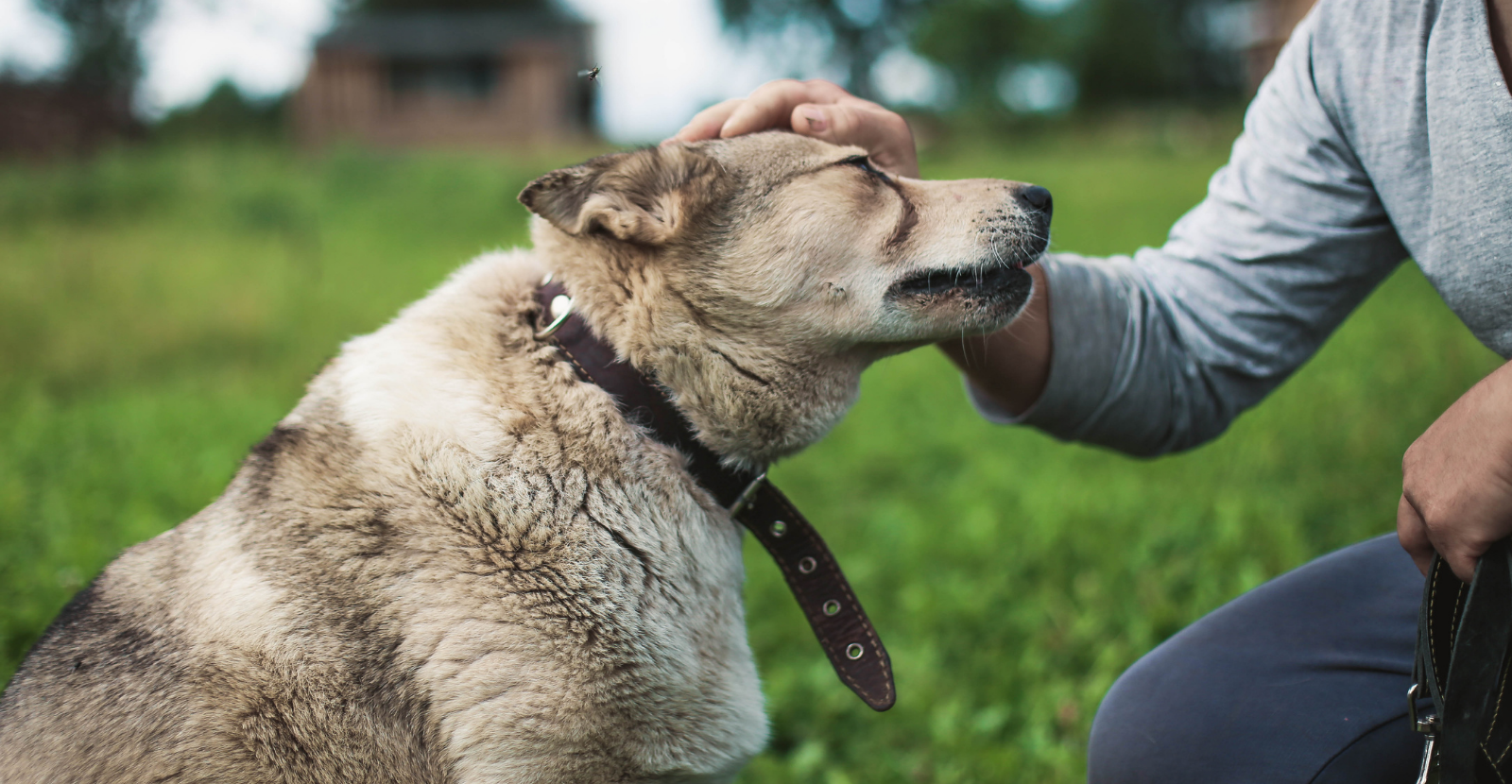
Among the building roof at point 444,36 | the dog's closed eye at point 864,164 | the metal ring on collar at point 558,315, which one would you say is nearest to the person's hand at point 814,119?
the dog's closed eye at point 864,164

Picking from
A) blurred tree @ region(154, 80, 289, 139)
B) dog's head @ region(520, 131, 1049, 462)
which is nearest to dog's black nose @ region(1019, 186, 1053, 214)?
dog's head @ region(520, 131, 1049, 462)

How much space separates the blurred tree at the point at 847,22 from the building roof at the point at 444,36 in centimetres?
752

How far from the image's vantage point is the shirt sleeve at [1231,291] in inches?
84.2

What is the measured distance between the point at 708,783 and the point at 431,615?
2.39 ft

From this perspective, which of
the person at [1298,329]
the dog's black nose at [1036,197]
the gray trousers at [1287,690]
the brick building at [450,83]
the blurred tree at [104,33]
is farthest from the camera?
the brick building at [450,83]

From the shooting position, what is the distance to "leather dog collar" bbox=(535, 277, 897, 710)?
81.0 inches

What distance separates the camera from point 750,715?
82.2 inches

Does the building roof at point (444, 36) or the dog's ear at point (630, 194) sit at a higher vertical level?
the building roof at point (444, 36)

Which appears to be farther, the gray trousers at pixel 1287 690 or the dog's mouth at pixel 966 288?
the dog's mouth at pixel 966 288

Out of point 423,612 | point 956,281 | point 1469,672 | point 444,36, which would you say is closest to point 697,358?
point 956,281

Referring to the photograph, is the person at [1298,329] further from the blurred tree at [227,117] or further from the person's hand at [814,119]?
the blurred tree at [227,117]

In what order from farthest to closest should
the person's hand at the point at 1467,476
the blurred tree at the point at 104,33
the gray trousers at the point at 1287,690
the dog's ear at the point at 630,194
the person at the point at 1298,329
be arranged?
1. the blurred tree at the point at 104,33
2. the dog's ear at the point at 630,194
3. the gray trousers at the point at 1287,690
4. the person at the point at 1298,329
5. the person's hand at the point at 1467,476

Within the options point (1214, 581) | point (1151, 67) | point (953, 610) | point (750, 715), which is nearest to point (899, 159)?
point (750, 715)

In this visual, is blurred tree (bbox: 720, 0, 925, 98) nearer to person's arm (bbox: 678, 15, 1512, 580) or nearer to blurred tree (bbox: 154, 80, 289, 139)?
blurred tree (bbox: 154, 80, 289, 139)
